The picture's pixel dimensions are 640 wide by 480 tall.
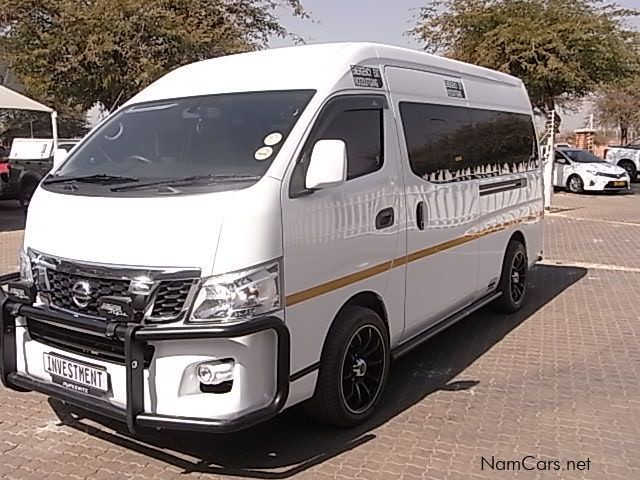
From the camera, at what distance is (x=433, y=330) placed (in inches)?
211

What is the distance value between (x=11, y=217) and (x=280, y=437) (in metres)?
14.3

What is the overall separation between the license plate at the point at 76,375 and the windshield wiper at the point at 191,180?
3.23 ft

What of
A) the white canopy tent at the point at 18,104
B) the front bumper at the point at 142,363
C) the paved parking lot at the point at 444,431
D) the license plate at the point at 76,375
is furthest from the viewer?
the white canopy tent at the point at 18,104

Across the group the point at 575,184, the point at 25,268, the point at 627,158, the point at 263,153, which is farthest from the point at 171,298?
the point at 627,158

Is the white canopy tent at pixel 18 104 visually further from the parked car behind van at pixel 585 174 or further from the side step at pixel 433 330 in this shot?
the parked car behind van at pixel 585 174

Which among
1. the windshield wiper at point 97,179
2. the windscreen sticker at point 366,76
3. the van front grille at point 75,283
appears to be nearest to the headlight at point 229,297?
the van front grille at point 75,283

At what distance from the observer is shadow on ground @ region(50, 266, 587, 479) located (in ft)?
12.8

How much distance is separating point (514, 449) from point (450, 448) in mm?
382

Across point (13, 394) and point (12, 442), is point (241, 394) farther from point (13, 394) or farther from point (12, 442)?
point (13, 394)

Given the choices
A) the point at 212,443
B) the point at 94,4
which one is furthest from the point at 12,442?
the point at 94,4

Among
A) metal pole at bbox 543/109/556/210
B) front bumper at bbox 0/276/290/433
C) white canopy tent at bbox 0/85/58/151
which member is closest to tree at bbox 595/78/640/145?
metal pole at bbox 543/109/556/210

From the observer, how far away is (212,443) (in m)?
4.13

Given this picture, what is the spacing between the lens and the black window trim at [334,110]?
3.74 meters

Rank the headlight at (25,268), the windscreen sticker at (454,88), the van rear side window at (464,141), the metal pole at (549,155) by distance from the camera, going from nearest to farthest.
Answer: the headlight at (25,268) → the van rear side window at (464,141) → the windscreen sticker at (454,88) → the metal pole at (549,155)
